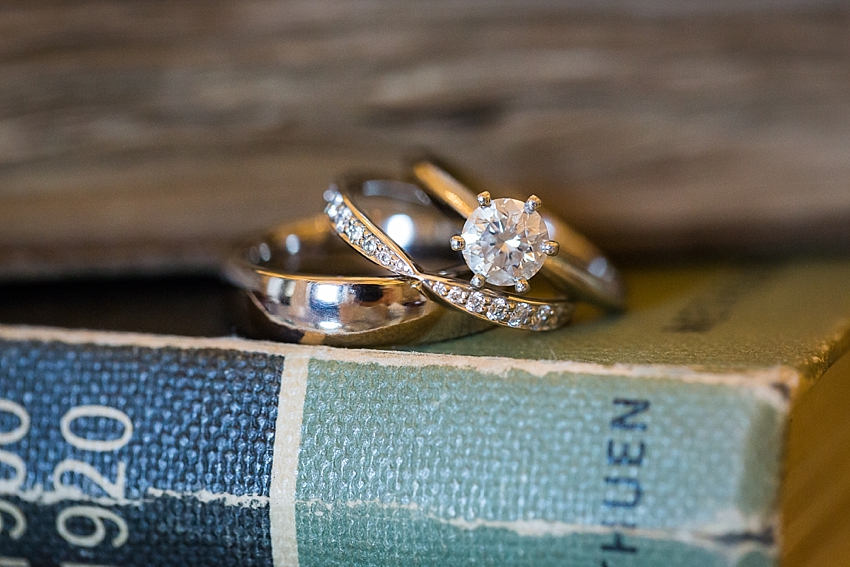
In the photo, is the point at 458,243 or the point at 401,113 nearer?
the point at 458,243

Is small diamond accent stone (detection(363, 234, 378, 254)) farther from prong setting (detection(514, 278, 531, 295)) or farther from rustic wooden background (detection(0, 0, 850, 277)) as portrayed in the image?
rustic wooden background (detection(0, 0, 850, 277))

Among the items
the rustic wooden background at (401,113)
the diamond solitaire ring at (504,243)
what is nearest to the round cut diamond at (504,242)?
the diamond solitaire ring at (504,243)

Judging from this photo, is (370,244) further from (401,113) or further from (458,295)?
(401,113)

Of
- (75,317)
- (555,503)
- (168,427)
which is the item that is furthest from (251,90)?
(555,503)

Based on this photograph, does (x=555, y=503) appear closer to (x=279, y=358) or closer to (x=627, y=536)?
(x=627, y=536)

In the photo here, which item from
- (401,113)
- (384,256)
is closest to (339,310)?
(384,256)

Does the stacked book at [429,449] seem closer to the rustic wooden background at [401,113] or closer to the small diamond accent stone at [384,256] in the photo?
the small diamond accent stone at [384,256]
